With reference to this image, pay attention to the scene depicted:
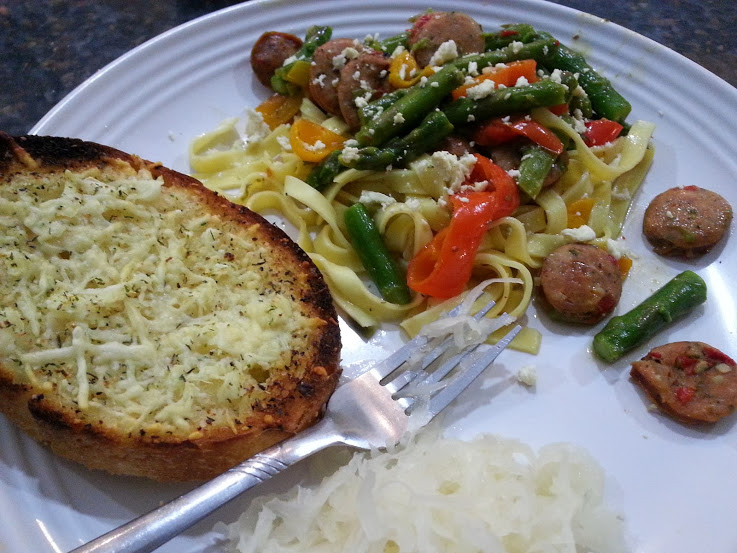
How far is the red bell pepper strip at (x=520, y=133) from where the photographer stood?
11.6 ft

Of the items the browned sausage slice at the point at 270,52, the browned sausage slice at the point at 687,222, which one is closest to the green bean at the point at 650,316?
the browned sausage slice at the point at 687,222

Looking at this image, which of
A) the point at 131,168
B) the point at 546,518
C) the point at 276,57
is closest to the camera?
the point at 546,518

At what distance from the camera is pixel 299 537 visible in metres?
2.40

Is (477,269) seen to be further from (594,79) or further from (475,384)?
(594,79)

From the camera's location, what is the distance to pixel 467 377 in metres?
2.88

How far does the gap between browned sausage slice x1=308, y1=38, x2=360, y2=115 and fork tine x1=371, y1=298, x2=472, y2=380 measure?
1814 millimetres

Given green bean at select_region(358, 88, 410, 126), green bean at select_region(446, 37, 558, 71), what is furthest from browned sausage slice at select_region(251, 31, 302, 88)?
green bean at select_region(446, 37, 558, 71)

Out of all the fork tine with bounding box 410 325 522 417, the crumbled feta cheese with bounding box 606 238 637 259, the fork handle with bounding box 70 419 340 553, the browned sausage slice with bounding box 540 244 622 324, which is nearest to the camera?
the fork handle with bounding box 70 419 340 553

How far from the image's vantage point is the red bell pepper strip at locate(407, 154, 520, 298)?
3.28 m

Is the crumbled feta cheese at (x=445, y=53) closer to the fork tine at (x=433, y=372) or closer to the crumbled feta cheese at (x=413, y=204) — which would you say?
the crumbled feta cheese at (x=413, y=204)

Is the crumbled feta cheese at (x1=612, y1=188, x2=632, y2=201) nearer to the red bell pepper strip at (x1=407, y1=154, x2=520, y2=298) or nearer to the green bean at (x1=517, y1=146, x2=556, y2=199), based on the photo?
the green bean at (x1=517, y1=146, x2=556, y2=199)

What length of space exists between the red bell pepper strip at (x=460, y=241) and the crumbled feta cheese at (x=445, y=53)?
830mm

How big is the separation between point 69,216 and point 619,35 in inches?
156

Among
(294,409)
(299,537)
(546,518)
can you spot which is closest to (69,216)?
(294,409)
